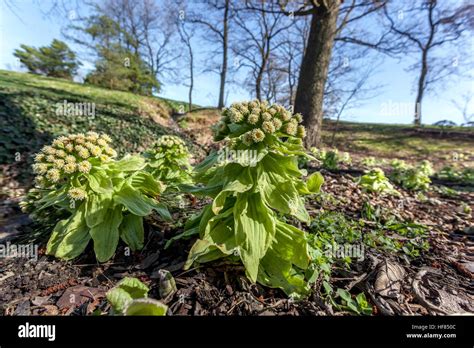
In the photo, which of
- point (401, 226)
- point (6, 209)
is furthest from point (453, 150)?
point (6, 209)

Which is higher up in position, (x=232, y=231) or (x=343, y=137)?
(x=343, y=137)

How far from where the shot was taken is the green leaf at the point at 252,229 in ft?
5.00

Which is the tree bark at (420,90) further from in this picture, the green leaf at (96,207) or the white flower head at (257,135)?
the green leaf at (96,207)

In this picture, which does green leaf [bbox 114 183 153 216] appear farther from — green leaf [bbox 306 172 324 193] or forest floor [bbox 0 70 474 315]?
green leaf [bbox 306 172 324 193]

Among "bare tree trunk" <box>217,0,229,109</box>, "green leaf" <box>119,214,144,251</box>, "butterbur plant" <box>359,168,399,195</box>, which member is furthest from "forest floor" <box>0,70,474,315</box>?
"bare tree trunk" <box>217,0,229,109</box>

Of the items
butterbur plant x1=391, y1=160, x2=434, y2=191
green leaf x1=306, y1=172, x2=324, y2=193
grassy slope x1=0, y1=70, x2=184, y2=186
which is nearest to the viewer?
green leaf x1=306, y1=172, x2=324, y2=193

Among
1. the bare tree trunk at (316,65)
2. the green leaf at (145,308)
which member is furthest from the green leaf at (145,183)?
the bare tree trunk at (316,65)

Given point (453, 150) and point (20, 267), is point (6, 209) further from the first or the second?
point (453, 150)

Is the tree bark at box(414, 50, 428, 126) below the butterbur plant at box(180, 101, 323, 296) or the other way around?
the other way around

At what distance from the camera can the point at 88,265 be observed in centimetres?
196

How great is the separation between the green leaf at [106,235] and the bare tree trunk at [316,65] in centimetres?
538

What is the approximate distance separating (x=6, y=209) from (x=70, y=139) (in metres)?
2.47

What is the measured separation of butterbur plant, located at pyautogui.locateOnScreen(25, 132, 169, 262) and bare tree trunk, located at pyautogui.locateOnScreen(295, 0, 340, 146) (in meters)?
5.28

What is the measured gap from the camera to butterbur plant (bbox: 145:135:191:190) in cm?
311
